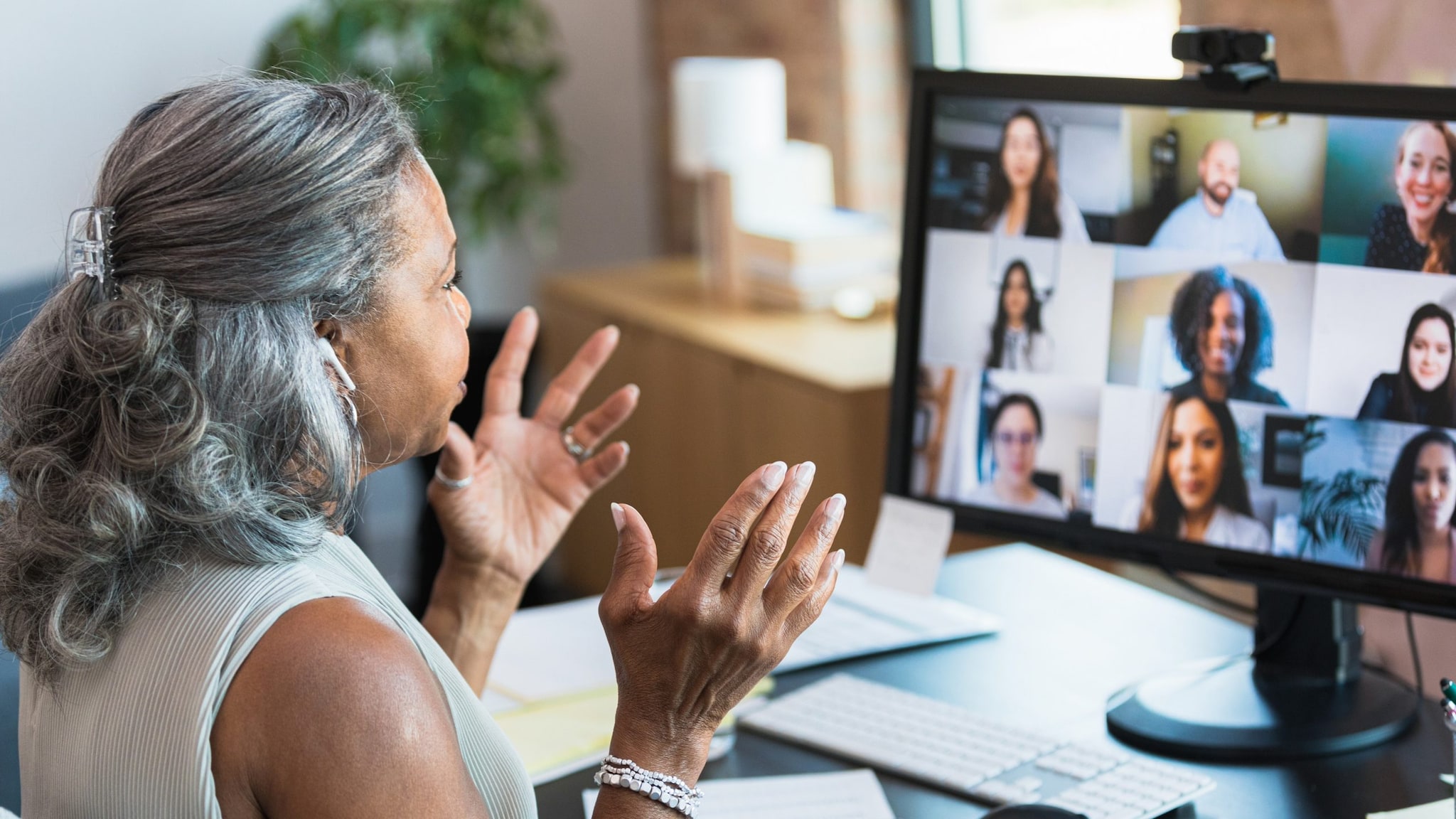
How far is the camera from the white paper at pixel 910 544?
139 centimetres

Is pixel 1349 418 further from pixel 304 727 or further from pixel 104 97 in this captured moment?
pixel 104 97

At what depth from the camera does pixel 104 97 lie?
3.66 metres

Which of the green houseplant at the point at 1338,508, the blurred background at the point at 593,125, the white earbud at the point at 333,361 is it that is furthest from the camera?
the blurred background at the point at 593,125

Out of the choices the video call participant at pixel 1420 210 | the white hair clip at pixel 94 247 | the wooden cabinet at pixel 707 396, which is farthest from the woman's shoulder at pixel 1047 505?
the wooden cabinet at pixel 707 396

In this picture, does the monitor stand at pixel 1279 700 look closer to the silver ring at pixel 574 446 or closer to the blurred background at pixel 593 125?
the silver ring at pixel 574 446

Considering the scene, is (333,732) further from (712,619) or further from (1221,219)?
(1221,219)

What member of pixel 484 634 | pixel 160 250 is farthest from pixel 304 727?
pixel 484 634

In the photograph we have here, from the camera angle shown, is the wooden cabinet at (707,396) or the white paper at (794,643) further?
the wooden cabinet at (707,396)

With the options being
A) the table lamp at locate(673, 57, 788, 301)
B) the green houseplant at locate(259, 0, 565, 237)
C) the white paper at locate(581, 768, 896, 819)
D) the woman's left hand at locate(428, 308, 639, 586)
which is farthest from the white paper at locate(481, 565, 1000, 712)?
the green houseplant at locate(259, 0, 565, 237)

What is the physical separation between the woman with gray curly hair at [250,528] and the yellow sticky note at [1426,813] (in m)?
0.49

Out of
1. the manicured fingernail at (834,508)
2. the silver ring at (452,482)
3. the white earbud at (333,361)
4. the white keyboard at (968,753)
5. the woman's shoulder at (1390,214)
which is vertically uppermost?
the woman's shoulder at (1390,214)

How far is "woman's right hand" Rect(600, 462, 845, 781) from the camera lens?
894mm

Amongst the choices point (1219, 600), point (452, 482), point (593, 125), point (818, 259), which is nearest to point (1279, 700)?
point (1219, 600)

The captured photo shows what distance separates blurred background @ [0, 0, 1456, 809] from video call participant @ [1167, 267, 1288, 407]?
1.34 m
